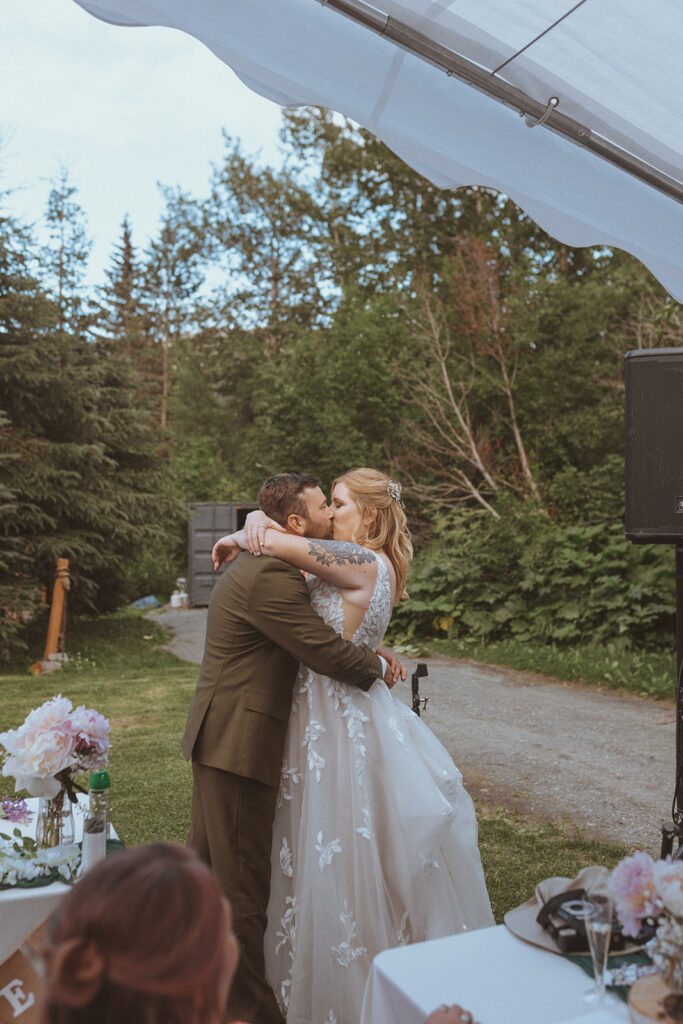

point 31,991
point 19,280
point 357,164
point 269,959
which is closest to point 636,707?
point 269,959

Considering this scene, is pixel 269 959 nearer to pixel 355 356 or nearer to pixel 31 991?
pixel 31 991

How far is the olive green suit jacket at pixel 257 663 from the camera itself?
9.71ft

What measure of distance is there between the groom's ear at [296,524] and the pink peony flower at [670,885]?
1815 millimetres

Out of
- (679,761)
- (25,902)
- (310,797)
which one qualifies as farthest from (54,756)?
(679,761)

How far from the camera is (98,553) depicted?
13734 millimetres

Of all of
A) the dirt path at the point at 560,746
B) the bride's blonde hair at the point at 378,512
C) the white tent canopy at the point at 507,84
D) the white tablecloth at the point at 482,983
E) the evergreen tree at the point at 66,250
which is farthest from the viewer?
the evergreen tree at the point at 66,250

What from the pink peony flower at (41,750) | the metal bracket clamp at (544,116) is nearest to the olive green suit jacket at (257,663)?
the pink peony flower at (41,750)

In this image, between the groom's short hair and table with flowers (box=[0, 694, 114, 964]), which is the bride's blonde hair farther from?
table with flowers (box=[0, 694, 114, 964])

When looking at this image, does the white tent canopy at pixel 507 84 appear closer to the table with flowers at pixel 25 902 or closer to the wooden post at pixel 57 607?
the table with flowers at pixel 25 902

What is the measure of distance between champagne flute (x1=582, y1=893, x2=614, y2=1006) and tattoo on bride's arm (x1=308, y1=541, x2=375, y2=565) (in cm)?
163

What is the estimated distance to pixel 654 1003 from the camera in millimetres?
1603

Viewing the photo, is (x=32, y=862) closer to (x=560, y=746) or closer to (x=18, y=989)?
(x=18, y=989)

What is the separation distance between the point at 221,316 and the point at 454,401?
15.8 m

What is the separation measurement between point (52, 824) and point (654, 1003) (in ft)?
5.87
